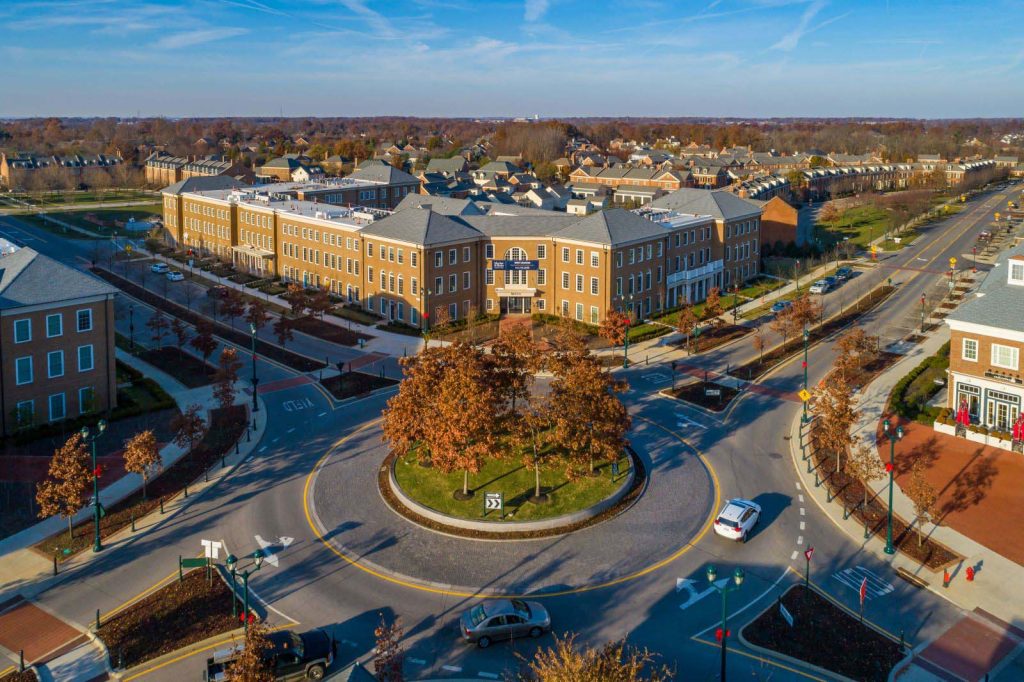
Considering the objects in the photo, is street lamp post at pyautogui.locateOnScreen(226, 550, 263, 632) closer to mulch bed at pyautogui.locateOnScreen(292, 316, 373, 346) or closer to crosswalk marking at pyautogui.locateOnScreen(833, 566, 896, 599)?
crosswalk marking at pyautogui.locateOnScreen(833, 566, 896, 599)

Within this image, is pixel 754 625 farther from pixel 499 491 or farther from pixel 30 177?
pixel 30 177

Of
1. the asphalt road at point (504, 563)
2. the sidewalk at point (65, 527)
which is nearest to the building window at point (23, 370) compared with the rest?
the sidewalk at point (65, 527)

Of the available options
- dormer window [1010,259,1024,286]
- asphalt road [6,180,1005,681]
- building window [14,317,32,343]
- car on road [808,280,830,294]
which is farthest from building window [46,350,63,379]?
car on road [808,280,830,294]

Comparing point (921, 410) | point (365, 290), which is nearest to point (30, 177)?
point (365, 290)

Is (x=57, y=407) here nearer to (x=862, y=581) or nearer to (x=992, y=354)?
(x=862, y=581)

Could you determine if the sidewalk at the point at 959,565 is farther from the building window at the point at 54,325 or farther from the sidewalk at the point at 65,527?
the building window at the point at 54,325

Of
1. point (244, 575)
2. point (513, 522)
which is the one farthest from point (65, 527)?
point (513, 522)
